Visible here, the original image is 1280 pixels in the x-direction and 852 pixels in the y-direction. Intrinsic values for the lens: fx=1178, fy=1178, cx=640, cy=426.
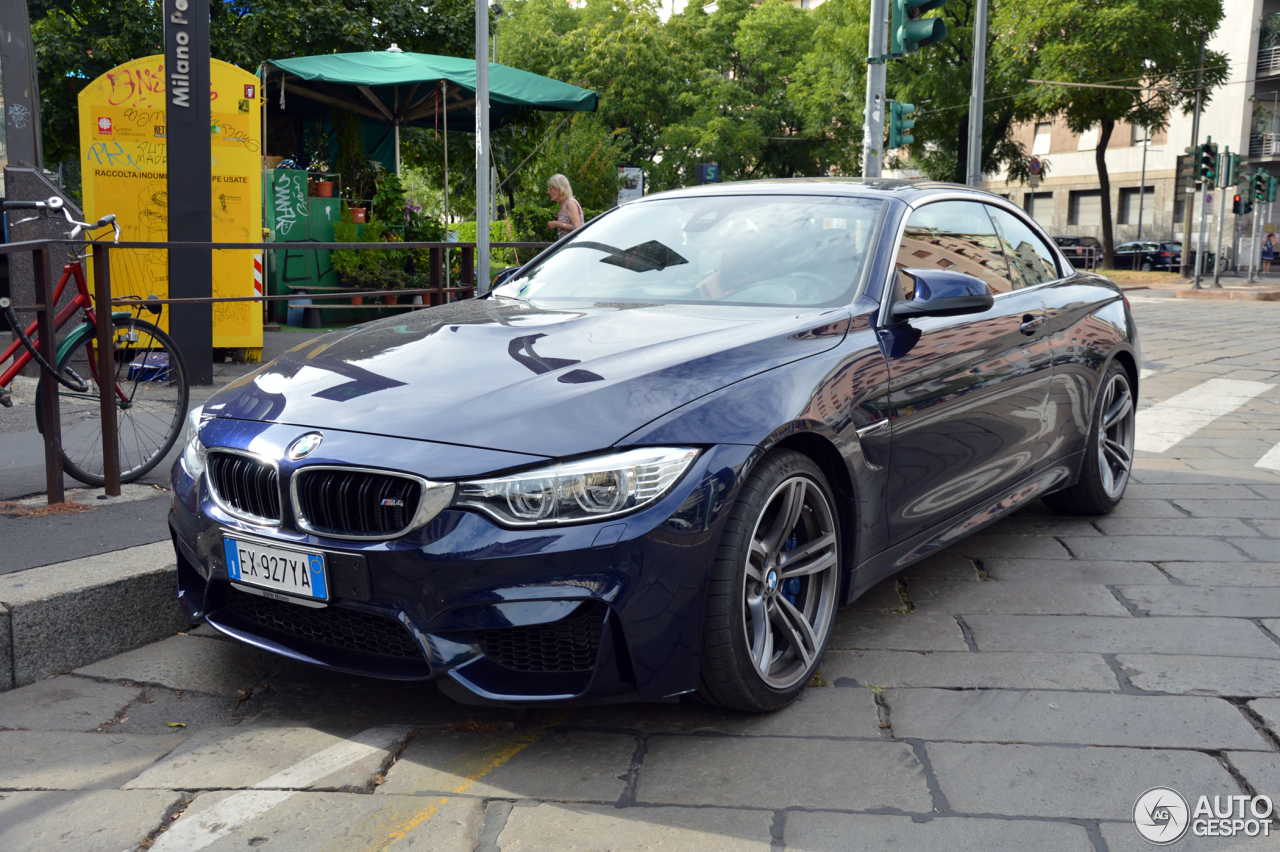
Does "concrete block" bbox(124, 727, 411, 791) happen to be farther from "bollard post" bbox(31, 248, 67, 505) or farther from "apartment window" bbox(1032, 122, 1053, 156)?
"apartment window" bbox(1032, 122, 1053, 156)

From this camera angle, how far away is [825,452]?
325 centimetres

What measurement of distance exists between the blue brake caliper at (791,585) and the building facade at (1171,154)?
1697 inches

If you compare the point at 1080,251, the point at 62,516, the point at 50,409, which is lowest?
the point at 62,516

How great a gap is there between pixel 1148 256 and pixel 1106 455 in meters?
40.7

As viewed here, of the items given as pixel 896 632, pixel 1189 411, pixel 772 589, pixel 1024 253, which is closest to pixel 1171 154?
pixel 1189 411

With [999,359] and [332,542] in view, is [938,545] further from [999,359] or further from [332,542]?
[332,542]

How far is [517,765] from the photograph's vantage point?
2.82m

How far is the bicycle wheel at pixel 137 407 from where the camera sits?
4.90m

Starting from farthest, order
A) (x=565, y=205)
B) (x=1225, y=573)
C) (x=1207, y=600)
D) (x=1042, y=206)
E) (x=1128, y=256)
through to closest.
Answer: (x=1042, y=206) → (x=1128, y=256) → (x=565, y=205) → (x=1225, y=573) → (x=1207, y=600)

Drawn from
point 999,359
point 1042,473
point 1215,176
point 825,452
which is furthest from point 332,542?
point 1215,176

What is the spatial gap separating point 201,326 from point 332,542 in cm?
546

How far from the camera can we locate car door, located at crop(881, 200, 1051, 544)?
3621 millimetres

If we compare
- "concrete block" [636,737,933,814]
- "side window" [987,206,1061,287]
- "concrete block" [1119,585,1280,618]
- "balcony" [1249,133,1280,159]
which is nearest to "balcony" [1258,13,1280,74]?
"balcony" [1249,133,1280,159]

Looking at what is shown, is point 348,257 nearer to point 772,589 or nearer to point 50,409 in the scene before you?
point 50,409
